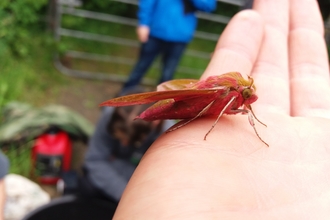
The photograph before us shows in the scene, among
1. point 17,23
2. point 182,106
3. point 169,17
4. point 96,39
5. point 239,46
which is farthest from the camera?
point 17,23

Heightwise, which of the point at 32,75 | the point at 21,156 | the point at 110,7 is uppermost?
the point at 110,7

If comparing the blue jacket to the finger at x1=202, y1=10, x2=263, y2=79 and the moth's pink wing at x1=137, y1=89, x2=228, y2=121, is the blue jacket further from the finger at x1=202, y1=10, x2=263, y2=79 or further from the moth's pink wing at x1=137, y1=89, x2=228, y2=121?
the moth's pink wing at x1=137, y1=89, x2=228, y2=121

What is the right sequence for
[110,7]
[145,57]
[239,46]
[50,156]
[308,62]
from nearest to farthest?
[239,46] < [308,62] < [50,156] < [145,57] < [110,7]

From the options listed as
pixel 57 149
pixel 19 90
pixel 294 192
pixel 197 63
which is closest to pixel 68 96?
pixel 19 90

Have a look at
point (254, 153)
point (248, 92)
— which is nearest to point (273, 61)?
point (248, 92)

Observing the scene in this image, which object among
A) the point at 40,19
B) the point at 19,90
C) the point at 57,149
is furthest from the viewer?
the point at 40,19

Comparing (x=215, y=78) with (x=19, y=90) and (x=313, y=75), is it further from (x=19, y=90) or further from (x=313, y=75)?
(x=19, y=90)

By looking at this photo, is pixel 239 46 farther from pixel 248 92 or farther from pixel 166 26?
pixel 166 26
